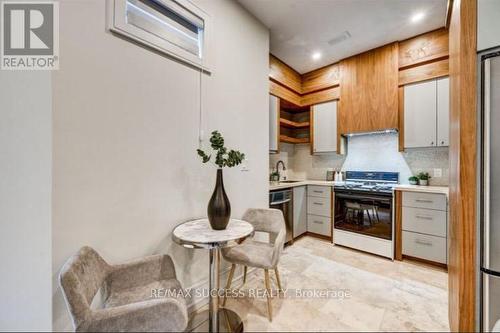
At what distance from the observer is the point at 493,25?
1.10 meters

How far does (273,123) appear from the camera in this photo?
308 cm

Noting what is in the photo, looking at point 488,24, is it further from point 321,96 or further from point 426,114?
point 321,96

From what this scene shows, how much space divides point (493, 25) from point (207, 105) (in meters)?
1.82

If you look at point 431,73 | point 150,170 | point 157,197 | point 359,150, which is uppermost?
point 431,73

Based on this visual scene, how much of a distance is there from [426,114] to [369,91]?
759mm

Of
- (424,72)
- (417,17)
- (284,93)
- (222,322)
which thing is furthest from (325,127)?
(222,322)

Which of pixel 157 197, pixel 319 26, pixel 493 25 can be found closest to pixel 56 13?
pixel 157 197

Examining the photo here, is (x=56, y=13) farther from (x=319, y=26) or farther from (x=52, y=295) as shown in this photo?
(x=319, y=26)

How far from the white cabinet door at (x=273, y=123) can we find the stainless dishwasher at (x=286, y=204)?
665 millimetres

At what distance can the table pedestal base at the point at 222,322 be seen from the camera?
1.46m

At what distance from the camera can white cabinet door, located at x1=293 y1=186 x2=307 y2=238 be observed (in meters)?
3.10

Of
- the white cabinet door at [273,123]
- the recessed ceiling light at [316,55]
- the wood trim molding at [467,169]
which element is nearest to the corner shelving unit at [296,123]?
the white cabinet door at [273,123]

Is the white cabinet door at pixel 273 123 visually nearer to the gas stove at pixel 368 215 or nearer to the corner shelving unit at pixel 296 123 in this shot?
the corner shelving unit at pixel 296 123

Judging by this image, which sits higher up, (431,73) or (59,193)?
(431,73)
